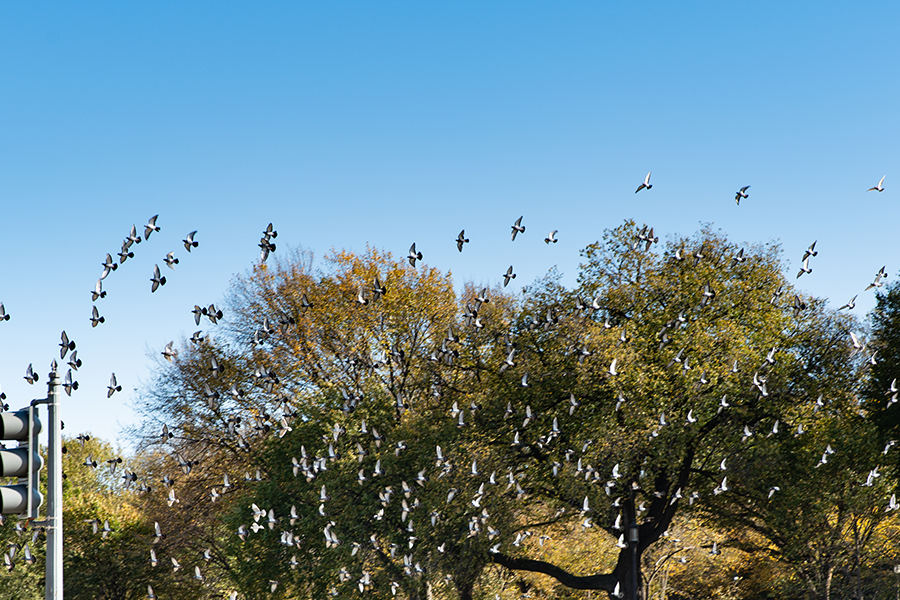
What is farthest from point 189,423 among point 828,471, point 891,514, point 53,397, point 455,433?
point 53,397

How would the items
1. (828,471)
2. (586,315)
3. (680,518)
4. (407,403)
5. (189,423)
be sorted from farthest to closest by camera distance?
1. (189,423)
2. (680,518)
3. (407,403)
4. (586,315)
5. (828,471)

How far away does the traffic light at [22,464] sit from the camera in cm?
657

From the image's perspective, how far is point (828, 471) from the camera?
28531 mm

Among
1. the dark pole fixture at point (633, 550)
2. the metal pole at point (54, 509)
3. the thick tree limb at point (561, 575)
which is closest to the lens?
the metal pole at point (54, 509)

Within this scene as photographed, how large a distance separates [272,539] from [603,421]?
40.0 feet

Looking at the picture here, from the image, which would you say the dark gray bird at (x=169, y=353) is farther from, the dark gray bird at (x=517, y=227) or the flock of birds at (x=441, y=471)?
the dark gray bird at (x=517, y=227)

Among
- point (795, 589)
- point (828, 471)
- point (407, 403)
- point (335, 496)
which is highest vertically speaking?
point (407, 403)

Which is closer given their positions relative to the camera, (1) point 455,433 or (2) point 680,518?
(1) point 455,433

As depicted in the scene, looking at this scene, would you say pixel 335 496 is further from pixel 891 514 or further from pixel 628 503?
pixel 891 514

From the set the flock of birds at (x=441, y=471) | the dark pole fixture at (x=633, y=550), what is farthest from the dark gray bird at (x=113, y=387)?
the dark pole fixture at (x=633, y=550)

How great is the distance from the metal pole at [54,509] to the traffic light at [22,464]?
173 mm

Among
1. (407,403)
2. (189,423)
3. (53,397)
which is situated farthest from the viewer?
(189,423)

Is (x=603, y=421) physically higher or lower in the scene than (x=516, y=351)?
lower

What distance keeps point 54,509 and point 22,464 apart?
487mm
